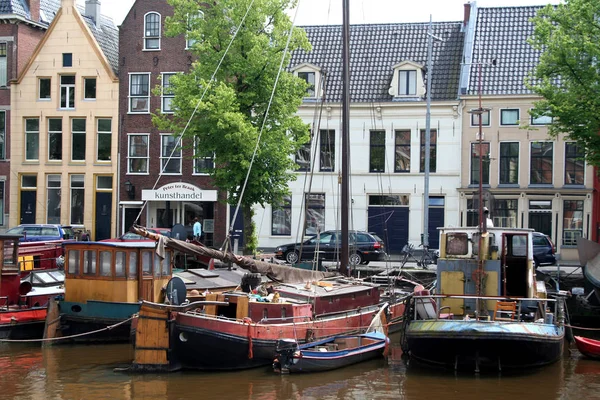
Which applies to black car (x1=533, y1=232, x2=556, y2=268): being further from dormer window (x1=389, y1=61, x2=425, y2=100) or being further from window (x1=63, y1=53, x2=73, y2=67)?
window (x1=63, y1=53, x2=73, y2=67)

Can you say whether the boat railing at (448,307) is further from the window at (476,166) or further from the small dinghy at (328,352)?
the window at (476,166)

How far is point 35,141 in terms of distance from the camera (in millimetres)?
43250

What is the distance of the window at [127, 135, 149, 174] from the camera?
4244 centimetres

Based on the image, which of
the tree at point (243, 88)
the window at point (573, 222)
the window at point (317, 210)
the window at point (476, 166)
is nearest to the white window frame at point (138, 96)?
the window at point (317, 210)

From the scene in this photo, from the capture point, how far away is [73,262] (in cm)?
2231

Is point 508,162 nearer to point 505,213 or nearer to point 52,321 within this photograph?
point 505,213

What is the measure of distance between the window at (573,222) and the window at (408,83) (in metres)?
Result: 9.06

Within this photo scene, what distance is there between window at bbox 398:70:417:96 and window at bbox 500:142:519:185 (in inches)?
199

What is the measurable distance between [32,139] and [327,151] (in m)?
15.0

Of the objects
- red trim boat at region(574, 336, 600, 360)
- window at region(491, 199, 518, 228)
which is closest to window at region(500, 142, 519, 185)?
window at region(491, 199, 518, 228)

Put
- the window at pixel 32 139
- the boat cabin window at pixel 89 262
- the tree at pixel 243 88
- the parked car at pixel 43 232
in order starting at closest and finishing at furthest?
the boat cabin window at pixel 89 262 < the tree at pixel 243 88 < the parked car at pixel 43 232 < the window at pixel 32 139

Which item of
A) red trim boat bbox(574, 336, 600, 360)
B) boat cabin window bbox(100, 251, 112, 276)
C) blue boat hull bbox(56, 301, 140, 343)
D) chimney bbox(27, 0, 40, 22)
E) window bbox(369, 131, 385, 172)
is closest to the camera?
red trim boat bbox(574, 336, 600, 360)

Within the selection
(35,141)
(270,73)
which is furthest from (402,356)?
(35,141)

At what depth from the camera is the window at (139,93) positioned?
42281 millimetres
